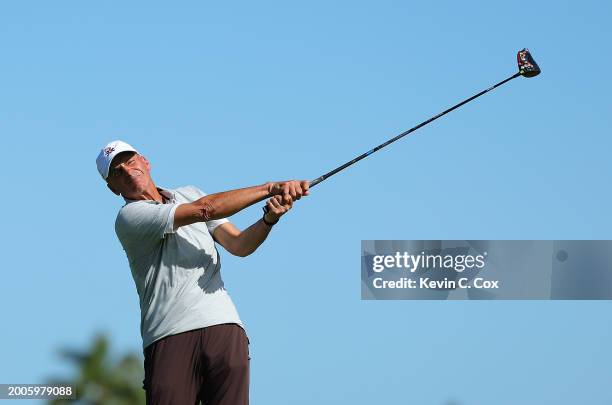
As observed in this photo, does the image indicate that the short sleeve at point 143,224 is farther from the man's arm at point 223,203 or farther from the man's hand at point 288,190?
the man's hand at point 288,190

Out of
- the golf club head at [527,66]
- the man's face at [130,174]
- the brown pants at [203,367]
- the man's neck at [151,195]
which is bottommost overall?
the brown pants at [203,367]

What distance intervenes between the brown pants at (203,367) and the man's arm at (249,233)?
57cm

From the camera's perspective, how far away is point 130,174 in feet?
24.0

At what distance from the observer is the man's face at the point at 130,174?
24.1ft

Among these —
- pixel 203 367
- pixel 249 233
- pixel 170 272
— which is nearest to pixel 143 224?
pixel 170 272

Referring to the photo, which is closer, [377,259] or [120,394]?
[377,259]

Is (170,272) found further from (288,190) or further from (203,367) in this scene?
(288,190)

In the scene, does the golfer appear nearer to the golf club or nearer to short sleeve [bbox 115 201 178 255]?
short sleeve [bbox 115 201 178 255]

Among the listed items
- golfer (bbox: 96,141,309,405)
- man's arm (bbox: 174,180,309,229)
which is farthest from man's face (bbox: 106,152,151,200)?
man's arm (bbox: 174,180,309,229)

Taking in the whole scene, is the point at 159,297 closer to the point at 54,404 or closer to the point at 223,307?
the point at 223,307

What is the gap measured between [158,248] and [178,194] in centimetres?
48

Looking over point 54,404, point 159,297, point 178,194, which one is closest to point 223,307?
point 159,297

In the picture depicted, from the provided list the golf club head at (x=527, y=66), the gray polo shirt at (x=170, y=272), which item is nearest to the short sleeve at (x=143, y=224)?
the gray polo shirt at (x=170, y=272)

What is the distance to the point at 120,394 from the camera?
4006 cm
